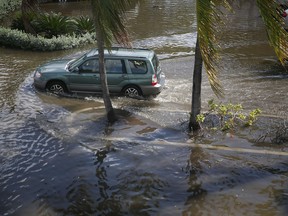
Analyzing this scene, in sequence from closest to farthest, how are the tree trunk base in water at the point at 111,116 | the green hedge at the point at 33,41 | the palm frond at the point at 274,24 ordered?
the palm frond at the point at 274,24 → the tree trunk base in water at the point at 111,116 → the green hedge at the point at 33,41

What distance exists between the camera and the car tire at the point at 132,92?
42.9ft

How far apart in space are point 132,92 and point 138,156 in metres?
4.25

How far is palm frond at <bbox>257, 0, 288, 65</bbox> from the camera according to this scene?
6945 mm

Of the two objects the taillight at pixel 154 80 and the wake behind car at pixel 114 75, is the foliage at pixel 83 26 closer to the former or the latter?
the wake behind car at pixel 114 75

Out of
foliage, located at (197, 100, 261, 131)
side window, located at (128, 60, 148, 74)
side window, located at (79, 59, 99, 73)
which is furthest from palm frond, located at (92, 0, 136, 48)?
side window, located at (79, 59, 99, 73)

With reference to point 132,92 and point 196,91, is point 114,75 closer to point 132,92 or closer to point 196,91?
point 132,92

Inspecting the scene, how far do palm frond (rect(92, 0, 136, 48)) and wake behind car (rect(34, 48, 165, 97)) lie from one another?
344cm

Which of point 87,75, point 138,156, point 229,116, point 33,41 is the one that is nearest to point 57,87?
Answer: point 87,75

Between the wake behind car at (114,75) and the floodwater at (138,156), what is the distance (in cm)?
41

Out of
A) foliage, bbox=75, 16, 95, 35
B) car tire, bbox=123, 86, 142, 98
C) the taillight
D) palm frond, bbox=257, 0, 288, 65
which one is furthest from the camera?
foliage, bbox=75, 16, 95, 35

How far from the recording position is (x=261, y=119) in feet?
37.2

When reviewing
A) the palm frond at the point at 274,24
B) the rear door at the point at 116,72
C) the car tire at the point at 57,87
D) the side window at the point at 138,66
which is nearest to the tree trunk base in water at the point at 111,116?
the rear door at the point at 116,72

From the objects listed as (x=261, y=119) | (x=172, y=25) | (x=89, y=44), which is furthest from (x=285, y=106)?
(x=172, y=25)

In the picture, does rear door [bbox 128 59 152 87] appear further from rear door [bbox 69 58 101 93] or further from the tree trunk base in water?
the tree trunk base in water
